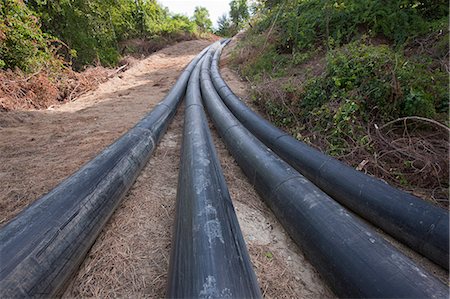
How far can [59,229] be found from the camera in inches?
42.8

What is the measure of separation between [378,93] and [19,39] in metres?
6.18

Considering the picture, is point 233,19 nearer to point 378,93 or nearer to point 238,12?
point 238,12

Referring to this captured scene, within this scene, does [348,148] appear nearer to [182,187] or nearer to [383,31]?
[182,187]

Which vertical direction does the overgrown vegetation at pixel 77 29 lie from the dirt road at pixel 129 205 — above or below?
above

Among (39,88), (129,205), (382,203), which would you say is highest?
(39,88)

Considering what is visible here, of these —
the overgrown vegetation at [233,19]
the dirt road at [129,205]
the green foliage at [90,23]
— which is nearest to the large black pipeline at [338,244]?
the dirt road at [129,205]

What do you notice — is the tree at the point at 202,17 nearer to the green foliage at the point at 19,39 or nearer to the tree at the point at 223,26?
the tree at the point at 223,26

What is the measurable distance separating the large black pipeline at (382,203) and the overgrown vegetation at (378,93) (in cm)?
56

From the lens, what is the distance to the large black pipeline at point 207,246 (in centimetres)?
88

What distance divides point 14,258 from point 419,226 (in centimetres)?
212

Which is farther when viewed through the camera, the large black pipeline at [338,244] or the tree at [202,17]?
the tree at [202,17]

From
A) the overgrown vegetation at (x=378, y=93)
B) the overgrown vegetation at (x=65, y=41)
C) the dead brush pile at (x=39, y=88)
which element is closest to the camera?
the overgrown vegetation at (x=378, y=93)

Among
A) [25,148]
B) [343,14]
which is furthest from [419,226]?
[343,14]

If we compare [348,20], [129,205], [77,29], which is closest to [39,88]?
[129,205]
